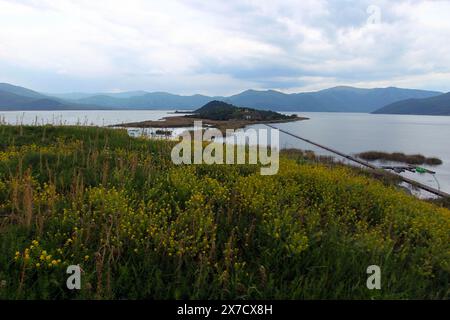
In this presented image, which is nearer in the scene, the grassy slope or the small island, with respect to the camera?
the grassy slope

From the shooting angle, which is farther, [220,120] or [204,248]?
[220,120]

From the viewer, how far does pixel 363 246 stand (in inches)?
201

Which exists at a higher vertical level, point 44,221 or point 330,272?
point 44,221

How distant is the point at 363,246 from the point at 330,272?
1.04 meters

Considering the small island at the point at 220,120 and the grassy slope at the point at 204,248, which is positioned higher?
the small island at the point at 220,120

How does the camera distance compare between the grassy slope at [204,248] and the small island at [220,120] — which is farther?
the small island at [220,120]

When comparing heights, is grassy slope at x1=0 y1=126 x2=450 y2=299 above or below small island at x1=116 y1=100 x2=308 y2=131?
below

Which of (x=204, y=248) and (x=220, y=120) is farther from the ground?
(x=220, y=120)

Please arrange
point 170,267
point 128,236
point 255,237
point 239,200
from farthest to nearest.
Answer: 1. point 239,200
2. point 255,237
3. point 128,236
4. point 170,267
